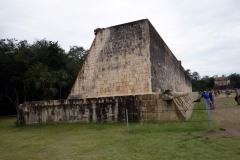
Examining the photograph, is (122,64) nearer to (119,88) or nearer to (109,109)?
(119,88)

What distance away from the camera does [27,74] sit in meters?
18.6

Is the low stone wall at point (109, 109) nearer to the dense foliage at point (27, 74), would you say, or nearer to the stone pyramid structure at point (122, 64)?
the stone pyramid structure at point (122, 64)

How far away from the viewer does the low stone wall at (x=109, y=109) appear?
6582 millimetres

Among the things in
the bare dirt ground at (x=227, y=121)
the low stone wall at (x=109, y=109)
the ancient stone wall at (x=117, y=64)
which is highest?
the ancient stone wall at (x=117, y=64)

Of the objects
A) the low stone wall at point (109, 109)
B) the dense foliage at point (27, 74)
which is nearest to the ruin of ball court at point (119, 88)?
the low stone wall at point (109, 109)

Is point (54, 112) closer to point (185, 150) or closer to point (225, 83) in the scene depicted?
point (185, 150)

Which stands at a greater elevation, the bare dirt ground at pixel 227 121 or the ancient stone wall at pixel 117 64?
the ancient stone wall at pixel 117 64

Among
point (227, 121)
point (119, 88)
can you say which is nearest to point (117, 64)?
point (119, 88)

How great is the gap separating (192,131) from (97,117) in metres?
4.12

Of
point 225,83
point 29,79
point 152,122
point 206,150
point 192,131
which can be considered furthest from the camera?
point 225,83

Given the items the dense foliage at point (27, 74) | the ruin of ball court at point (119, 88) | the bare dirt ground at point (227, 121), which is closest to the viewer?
the bare dirt ground at point (227, 121)

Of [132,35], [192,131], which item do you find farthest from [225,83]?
[192,131]

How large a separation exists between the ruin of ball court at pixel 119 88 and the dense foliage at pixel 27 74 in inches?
356

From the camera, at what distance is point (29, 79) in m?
18.4
